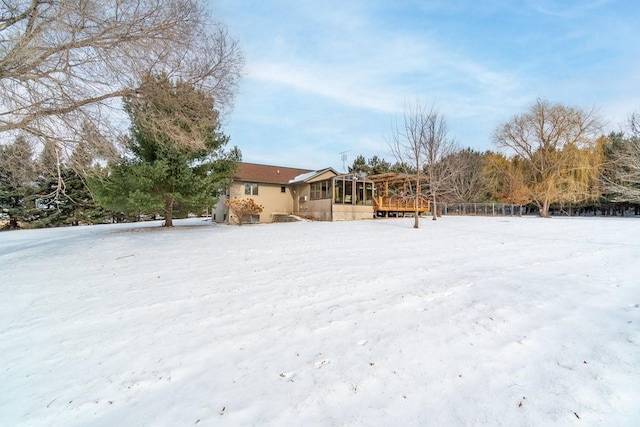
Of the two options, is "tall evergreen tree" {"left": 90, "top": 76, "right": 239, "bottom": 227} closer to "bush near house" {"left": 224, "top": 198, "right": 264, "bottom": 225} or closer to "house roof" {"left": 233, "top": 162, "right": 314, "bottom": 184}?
"bush near house" {"left": 224, "top": 198, "right": 264, "bottom": 225}

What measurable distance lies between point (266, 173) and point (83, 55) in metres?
16.8

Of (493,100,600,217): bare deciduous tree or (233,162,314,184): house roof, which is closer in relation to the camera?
(233,162,314,184): house roof

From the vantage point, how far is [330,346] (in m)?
3.10

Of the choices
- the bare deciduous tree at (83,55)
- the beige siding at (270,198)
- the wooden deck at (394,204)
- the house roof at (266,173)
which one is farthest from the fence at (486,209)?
the bare deciduous tree at (83,55)

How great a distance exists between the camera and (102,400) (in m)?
2.47

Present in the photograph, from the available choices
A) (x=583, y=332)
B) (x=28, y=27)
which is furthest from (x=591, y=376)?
(x=28, y=27)

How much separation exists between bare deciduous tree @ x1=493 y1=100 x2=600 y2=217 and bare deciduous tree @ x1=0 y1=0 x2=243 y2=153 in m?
30.1

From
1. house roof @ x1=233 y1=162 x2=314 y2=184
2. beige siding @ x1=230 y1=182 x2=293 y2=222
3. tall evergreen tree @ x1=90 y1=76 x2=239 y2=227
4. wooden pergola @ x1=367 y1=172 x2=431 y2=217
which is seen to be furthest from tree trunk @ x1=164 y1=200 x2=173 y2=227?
wooden pergola @ x1=367 y1=172 x2=431 y2=217

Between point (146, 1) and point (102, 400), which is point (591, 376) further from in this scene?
point (146, 1)

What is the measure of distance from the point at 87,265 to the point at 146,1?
635cm

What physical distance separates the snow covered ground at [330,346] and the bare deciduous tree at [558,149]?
2650 centimetres

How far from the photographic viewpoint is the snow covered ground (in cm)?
223

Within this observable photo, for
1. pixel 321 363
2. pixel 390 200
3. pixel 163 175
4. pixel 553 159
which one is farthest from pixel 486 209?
pixel 321 363

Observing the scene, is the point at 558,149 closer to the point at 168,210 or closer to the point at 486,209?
the point at 486,209
